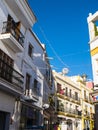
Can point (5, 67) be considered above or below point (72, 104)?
above

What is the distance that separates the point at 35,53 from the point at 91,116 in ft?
98.1

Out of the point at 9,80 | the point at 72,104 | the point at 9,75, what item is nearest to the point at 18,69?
the point at 9,75

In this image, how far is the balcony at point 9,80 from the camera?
11.5 m

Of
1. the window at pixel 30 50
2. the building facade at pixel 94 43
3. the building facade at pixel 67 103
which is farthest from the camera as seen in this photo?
the building facade at pixel 67 103

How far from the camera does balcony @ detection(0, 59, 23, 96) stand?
11.5 metres

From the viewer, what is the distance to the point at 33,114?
1705cm

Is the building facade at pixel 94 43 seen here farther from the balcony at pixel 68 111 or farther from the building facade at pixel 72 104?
the balcony at pixel 68 111

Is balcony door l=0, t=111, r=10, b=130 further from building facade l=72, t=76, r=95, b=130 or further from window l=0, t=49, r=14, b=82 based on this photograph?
building facade l=72, t=76, r=95, b=130

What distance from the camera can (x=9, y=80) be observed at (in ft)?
41.1

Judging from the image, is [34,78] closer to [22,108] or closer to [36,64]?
[36,64]

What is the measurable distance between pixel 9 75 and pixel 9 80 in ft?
1.08

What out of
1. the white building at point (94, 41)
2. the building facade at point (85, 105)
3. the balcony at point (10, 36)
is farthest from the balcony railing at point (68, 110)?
the balcony at point (10, 36)

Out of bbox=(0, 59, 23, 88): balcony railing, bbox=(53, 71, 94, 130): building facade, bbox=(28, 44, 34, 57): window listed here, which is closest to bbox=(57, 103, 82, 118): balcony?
bbox=(53, 71, 94, 130): building facade

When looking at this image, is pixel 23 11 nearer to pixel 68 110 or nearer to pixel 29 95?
pixel 29 95
